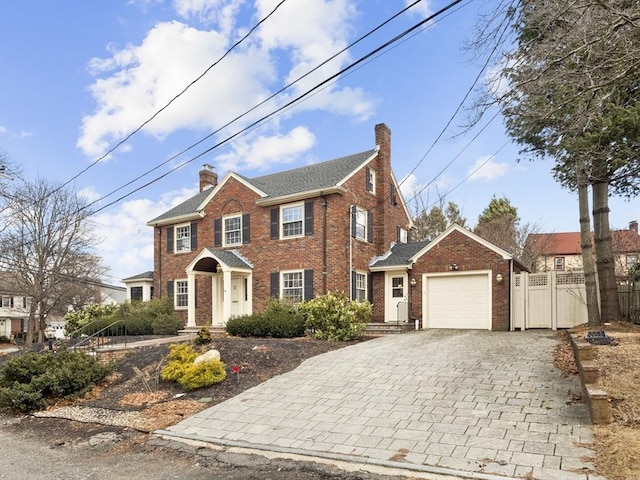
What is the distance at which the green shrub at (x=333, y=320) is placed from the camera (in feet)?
46.2

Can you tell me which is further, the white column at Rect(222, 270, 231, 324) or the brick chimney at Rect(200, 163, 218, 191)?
the brick chimney at Rect(200, 163, 218, 191)

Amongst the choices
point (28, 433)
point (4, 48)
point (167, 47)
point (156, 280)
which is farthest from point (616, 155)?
point (156, 280)

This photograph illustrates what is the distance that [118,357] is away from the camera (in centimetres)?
1242

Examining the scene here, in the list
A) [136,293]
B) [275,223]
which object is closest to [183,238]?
[136,293]

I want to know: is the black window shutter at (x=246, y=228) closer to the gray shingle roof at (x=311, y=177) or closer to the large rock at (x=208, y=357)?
the gray shingle roof at (x=311, y=177)

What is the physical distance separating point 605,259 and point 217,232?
1491cm

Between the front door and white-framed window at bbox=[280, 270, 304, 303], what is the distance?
3538 mm

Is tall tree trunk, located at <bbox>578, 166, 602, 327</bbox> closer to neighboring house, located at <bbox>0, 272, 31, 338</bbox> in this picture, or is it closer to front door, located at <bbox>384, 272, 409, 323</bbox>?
front door, located at <bbox>384, 272, 409, 323</bbox>

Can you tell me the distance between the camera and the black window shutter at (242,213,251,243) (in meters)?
19.5

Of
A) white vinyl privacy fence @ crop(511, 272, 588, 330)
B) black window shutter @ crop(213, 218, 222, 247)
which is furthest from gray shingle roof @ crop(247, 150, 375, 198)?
white vinyl privacy fence @ crop(511, 272, 588, 330)

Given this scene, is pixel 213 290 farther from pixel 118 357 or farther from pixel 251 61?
pixel 251 61

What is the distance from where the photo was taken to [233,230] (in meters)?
20.2

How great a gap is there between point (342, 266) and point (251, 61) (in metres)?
9.25

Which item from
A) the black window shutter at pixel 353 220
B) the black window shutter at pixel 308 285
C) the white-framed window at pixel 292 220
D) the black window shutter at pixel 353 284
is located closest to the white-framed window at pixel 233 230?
the white-framed window at pixel 292 220
